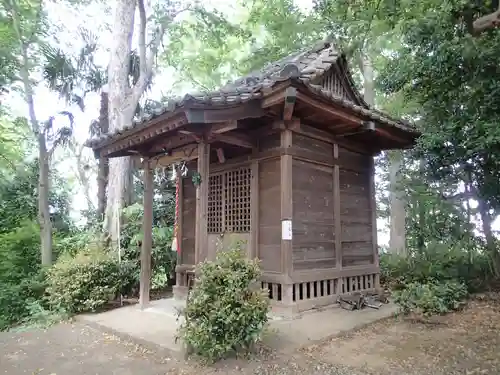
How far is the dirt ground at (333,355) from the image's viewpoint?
3664 millimetres

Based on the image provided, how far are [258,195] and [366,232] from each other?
2.50 metres

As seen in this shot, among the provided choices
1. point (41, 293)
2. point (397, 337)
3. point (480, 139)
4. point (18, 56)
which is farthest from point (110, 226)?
point (480, 139)

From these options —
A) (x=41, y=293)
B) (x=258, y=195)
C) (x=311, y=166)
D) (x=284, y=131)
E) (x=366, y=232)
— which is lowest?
(x=41, y=293)

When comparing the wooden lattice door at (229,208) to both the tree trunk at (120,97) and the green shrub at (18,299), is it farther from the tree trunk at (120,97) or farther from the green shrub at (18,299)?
the green shrub at (18,299)

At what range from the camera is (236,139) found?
5711 mm

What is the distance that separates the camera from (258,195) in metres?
6.00

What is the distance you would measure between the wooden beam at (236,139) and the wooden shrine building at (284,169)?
16 mm

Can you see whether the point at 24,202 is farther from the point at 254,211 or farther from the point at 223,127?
the point at 223,127

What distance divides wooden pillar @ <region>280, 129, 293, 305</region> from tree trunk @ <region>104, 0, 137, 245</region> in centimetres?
506

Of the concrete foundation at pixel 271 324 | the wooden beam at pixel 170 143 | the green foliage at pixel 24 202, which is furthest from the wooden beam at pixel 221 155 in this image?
the green foliage at pixel 24 202

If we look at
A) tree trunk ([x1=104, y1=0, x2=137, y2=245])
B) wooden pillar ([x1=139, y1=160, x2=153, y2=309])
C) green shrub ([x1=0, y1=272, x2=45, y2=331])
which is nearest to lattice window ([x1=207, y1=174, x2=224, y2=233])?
wooden pillar ([x1=139, y1=160, x2=153, y2=309])

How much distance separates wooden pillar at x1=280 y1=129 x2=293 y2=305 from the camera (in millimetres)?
5445

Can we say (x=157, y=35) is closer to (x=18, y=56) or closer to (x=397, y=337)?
(x=18, y=56)

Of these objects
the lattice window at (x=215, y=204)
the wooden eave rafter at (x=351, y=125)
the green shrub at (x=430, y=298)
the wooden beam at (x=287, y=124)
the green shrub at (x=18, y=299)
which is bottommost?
the green shrub at (x=18, y=299)
